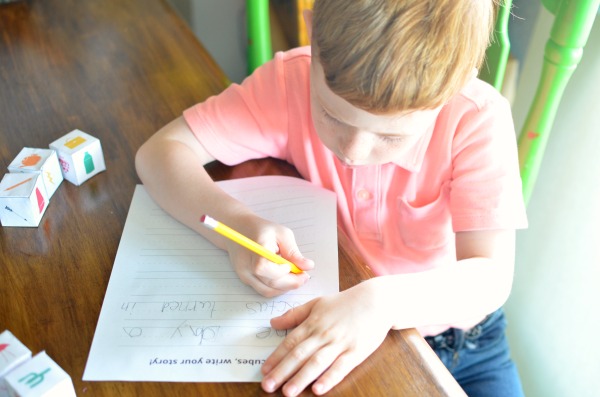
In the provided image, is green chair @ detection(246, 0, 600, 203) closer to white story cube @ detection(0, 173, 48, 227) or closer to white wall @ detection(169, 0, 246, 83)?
white story cube @ detection(0, 173, 48, 227)

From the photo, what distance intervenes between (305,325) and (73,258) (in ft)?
0.94

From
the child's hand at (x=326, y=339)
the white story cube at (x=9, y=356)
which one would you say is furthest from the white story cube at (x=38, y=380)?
the child's hand at (x=326, y=339)

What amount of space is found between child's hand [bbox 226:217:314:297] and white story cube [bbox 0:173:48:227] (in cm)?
23

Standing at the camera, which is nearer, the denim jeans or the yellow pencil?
the yellow pencil

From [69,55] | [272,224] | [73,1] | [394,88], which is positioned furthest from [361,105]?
[73,1]

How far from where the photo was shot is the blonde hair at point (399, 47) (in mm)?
640

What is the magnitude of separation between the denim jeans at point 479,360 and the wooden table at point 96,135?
33 cm

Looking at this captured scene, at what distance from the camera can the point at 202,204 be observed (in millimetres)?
805

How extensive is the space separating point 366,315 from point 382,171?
0.92ft

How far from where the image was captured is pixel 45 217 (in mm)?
806

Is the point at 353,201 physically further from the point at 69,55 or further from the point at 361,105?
the point at 69,55

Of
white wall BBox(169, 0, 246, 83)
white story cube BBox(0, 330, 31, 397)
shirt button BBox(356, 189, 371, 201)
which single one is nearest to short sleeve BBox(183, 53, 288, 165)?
shirt button BBox(356, 189, 371, 201)

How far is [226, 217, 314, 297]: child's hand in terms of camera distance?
2.31 feet

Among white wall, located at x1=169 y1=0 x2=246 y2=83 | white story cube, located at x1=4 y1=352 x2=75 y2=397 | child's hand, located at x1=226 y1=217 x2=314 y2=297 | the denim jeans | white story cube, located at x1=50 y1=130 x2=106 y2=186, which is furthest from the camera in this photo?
white wall, located at x1=169 y1=0 x2=246 y2=83
